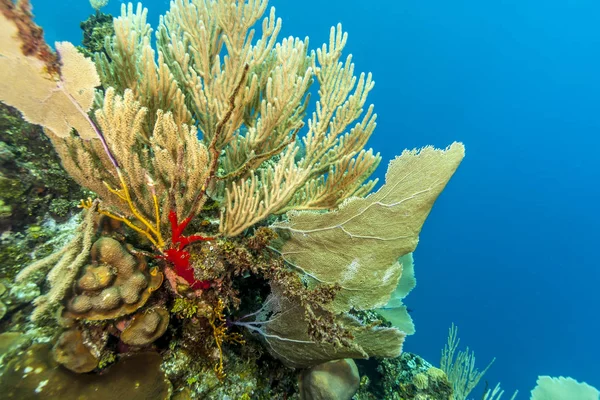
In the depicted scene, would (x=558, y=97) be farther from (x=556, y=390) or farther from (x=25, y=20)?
(x=25, y=20)

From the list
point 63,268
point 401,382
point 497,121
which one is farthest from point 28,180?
point 497,121

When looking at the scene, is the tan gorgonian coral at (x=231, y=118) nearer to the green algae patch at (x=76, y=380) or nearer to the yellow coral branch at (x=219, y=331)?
the yellow coral branch at (x=219, y=331)

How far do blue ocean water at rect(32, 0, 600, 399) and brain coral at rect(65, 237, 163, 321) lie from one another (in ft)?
223

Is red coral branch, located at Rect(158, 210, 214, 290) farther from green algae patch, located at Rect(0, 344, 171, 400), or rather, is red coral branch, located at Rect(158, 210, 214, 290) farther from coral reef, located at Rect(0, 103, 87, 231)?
coral reef, located at Rect(0, 103, 87, 231)

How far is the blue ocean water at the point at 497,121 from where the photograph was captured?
66750 millimetres

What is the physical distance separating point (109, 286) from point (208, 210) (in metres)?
1.28

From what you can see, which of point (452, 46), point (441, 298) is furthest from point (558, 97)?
point (441, 298)

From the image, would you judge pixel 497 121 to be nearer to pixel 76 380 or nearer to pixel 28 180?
pixel 28 180

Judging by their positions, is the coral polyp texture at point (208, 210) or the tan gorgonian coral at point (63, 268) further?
the coral polyp texture at point (208, 210)

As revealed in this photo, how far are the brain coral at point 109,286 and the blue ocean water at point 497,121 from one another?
68.0m

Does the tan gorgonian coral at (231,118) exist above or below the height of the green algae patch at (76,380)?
above

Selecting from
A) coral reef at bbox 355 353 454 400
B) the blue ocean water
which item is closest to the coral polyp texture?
coral reef at bbox 355 353 454 400

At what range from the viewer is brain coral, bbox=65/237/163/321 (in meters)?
1.94

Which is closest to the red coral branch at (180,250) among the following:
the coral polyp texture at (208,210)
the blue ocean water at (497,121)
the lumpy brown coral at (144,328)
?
the coral polyp texture at (208,210)
